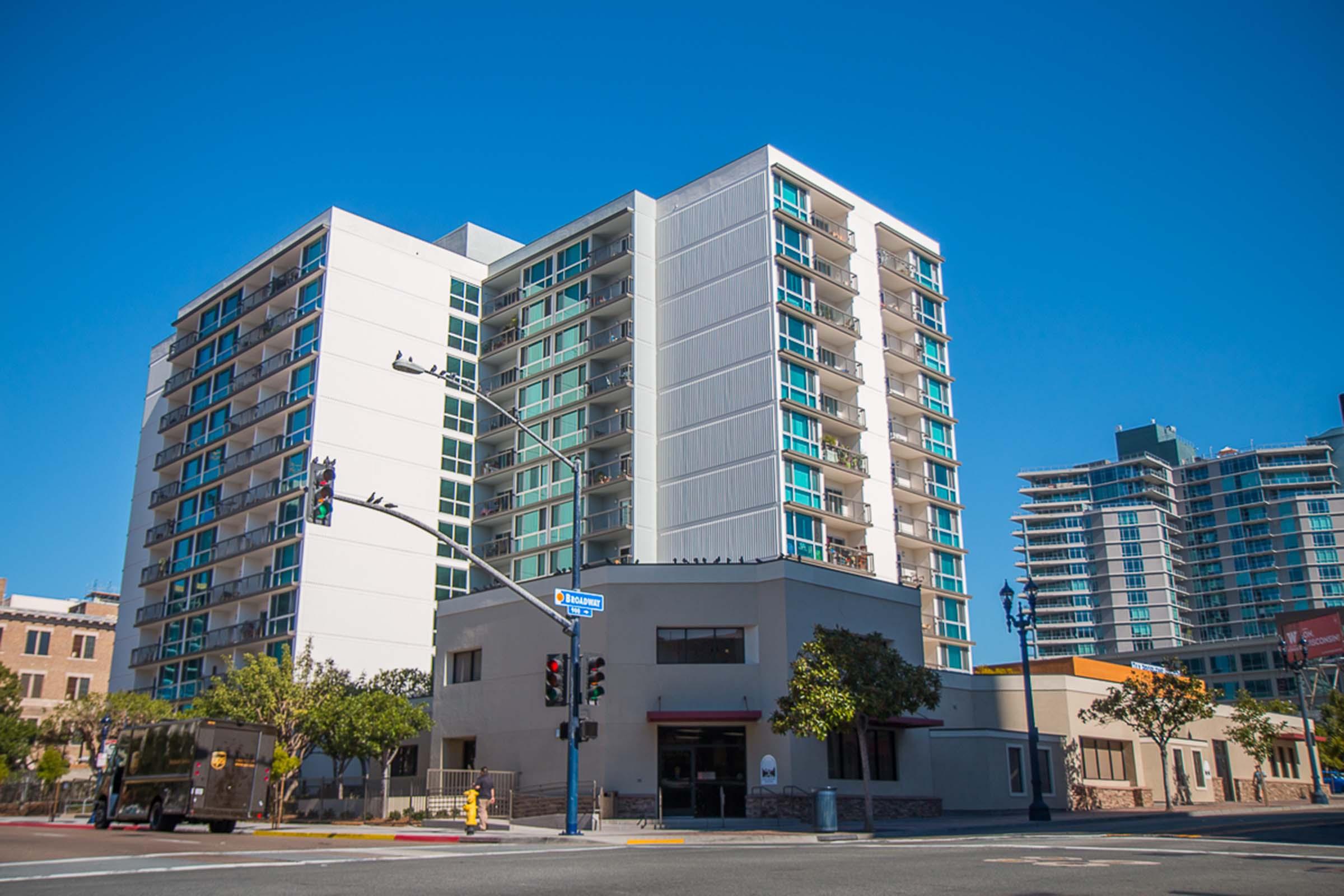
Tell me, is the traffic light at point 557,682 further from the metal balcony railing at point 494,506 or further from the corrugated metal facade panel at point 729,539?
the metal balcony railing at point 494,506

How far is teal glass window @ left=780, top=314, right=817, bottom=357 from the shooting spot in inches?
2258

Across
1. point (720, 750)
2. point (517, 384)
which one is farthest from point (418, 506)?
point (720, 750)

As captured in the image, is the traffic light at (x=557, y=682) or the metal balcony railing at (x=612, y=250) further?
the metal balcony railing at (x=612, y=250)

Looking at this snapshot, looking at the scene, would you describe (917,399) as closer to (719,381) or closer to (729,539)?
(719,381)

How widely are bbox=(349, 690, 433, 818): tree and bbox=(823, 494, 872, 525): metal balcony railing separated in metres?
24.2

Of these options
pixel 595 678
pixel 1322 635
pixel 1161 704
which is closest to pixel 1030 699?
pixel 1161 704

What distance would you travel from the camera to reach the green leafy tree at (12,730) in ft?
213

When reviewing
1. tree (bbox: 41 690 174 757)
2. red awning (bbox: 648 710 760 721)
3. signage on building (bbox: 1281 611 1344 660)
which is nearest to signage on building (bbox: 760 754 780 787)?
red awning (bbox: 648 710 760 721)

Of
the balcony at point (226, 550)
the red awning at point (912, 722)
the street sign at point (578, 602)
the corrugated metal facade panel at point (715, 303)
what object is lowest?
the red awning at point (912, 722)

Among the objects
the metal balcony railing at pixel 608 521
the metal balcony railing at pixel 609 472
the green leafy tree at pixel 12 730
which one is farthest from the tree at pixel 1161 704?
the green leafy tree at pixel 12 730

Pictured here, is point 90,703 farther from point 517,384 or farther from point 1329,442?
point 1329,442

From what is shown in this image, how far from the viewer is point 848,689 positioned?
3347 cm

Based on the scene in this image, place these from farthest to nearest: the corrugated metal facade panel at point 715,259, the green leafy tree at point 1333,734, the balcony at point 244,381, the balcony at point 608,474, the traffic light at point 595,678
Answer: the green leafy tree at point 1333,734
the balcony at point 244,381
the balcony at point 608,474
the corrugated metal facade panel at point 715,259
the traffic light at point 595,678

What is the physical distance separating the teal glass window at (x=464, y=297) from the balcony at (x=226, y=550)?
57.9 ft
